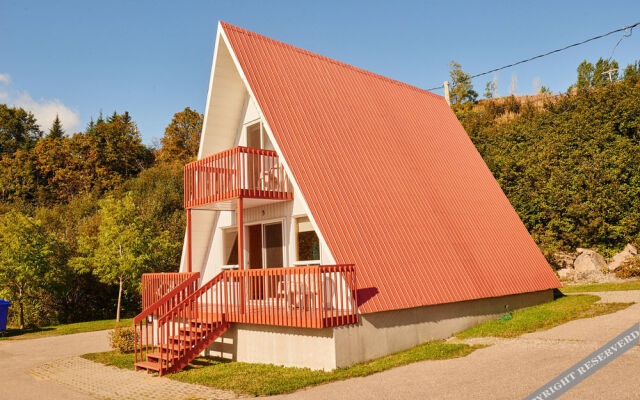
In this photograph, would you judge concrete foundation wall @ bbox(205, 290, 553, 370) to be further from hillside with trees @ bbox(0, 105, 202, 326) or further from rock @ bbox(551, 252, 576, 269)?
rock @ bbox(551, 252, 576, 269)

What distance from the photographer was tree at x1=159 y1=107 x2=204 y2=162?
2206 inches

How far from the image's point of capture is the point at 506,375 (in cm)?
845

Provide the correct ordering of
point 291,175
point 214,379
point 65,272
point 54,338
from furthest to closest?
point 65,272
point 54,338
point 291,175
point 214,379

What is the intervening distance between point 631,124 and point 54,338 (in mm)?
35693

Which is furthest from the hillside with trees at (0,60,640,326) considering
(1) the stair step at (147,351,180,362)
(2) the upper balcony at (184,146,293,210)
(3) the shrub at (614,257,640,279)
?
(1) the stair step at (147,351,180,362)

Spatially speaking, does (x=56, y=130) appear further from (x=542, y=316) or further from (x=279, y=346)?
(x=542, y=316)

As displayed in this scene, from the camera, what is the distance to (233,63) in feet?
49.7

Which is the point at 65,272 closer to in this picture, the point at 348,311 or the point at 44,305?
the point at 44,305

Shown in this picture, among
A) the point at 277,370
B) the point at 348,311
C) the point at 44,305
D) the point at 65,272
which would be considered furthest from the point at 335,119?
the point at 44,305

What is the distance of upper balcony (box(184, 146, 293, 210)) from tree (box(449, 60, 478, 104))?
6395cm

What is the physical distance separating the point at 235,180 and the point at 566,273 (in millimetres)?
19991

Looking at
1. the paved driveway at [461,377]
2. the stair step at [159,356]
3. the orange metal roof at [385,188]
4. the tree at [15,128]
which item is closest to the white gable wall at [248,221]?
the orange metal roof at [385,188]

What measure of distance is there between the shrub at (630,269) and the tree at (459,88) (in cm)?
5268

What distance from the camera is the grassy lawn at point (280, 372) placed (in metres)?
9.30
